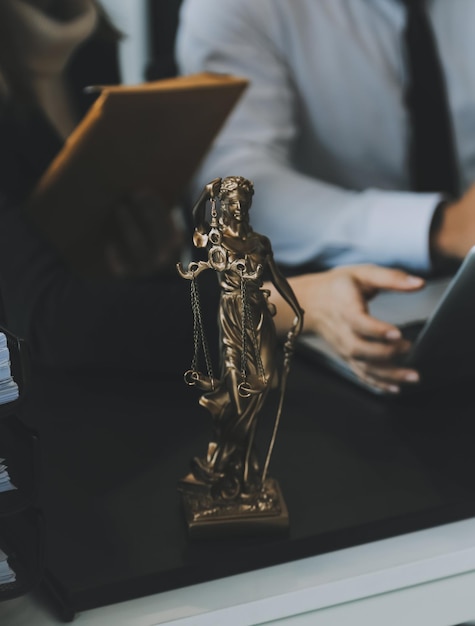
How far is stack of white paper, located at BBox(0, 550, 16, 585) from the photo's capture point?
570mm

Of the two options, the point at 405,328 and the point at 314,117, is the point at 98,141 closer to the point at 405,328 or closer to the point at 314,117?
the point at 405,328

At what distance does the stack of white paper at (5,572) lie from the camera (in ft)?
1.87

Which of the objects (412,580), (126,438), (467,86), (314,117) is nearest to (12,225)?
(126,438)

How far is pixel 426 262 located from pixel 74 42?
575 mm

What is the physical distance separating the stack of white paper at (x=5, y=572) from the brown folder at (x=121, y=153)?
496 mm

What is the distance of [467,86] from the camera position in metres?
1.61

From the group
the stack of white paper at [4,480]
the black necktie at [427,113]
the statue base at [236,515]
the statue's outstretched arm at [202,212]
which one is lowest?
the black necktie at [427,113]

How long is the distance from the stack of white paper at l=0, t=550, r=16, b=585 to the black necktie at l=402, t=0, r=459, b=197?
1.16 m

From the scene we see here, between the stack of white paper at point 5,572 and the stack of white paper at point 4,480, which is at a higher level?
the stack of white paper at point 4,480

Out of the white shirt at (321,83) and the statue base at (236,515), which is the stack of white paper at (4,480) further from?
the white shirt at (321,83)

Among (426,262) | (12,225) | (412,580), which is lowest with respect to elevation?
(426,262)

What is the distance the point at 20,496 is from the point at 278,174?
86cm

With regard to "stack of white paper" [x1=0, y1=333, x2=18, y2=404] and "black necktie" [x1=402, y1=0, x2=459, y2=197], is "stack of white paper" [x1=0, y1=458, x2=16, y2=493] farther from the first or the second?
"black necktie" [x1=402, y1=0, x2=459, y2=197]

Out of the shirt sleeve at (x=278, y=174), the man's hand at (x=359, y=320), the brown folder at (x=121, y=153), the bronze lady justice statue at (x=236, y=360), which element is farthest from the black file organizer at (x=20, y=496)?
the shirt sleeve at (x=278, y=174)
